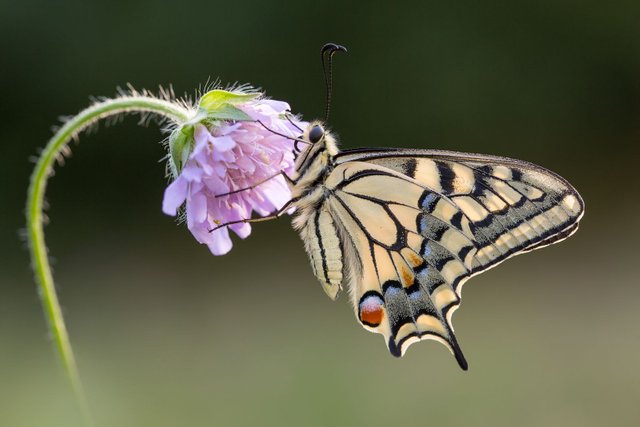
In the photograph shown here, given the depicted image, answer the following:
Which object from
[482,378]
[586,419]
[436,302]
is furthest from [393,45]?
[436,302]

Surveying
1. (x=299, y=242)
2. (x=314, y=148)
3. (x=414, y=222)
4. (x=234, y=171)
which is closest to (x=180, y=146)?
(x=234, y=171)

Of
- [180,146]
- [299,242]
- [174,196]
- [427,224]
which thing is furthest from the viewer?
[299,242]

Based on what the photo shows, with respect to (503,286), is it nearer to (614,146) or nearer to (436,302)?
(614,146)

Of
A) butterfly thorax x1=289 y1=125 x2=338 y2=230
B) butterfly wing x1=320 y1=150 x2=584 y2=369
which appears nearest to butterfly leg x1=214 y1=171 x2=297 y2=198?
Result: butterfly thorax x1=289 y1=125 x2=338 y2=230

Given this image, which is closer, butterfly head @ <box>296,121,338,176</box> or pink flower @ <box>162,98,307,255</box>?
pink flower @ <box>162,98,307,255</box>

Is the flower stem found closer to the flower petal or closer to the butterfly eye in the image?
the flower petal

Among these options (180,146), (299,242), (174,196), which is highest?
(299,242)

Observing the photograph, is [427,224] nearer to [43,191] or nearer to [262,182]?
[262,182]
